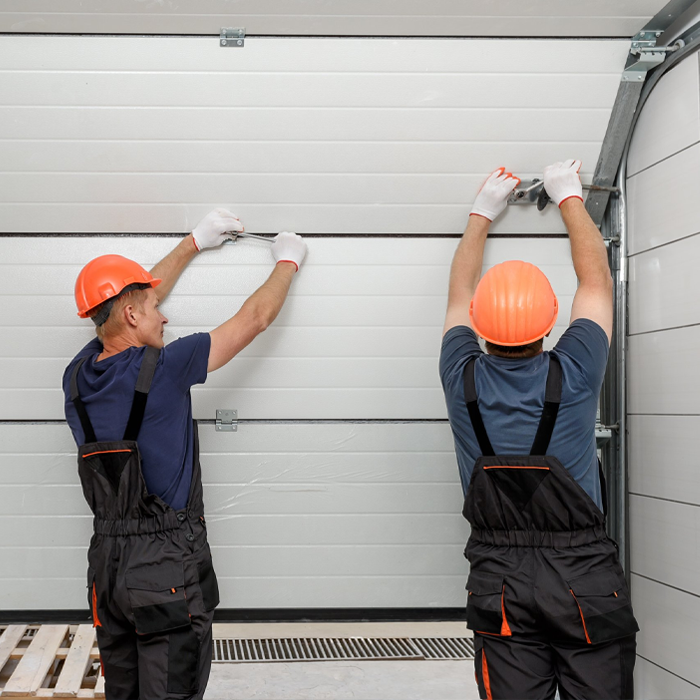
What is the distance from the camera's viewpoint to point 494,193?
8.14ft

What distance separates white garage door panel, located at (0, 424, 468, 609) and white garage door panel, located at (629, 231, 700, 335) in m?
0.93

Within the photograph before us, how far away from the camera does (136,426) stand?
2092 mm

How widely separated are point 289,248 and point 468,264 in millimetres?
704

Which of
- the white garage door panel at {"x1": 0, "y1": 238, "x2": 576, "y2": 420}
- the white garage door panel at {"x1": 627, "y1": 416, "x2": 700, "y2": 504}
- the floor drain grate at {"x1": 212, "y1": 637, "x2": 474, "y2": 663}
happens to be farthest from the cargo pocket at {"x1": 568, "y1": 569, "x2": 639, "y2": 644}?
the floor drain grate at {"x1": 212, "y1": 637, "x2": 474, "y2": 663}

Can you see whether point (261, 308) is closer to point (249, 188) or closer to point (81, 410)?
point (249, 188)

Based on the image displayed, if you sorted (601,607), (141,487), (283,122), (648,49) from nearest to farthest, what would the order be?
(601,607)
(141,487)
(648,49)
(283,122)

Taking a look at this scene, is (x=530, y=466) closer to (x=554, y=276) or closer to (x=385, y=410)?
(x=385, y=410)

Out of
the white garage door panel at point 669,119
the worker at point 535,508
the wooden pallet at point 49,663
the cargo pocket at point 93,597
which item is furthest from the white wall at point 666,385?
the wooden pallet at point 49,663

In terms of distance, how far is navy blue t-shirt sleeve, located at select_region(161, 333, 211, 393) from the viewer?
6.94 feet

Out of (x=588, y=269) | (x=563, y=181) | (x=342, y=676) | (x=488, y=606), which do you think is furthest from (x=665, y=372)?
(x=342, y=676)

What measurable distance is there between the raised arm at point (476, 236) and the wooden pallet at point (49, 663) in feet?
6.76

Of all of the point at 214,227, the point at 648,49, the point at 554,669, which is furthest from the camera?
the point at 214,227

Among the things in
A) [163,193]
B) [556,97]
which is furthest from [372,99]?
[163,193]

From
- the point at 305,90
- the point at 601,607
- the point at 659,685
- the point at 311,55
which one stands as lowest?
the point at 659,685
